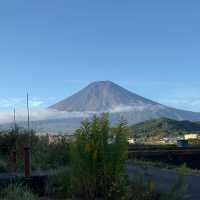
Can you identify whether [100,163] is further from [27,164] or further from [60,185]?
[27,164]

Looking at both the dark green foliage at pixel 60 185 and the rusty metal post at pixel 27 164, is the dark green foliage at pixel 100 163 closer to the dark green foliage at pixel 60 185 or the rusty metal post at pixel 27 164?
the dark green foliage at pixel 60 185

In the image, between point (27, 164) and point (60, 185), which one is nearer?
point (60, 185)

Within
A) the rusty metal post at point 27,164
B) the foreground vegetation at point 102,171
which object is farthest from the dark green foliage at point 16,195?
the rusty metal post at point 27,164

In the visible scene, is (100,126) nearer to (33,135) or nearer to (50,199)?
(50,199)

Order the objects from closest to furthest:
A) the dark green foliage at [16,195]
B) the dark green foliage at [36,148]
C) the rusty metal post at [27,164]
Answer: the dark green foliage at [16,195] < the rusty metal post at [27,164] < the dark green foliage at [36,148]

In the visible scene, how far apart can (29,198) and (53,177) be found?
2.56 meters

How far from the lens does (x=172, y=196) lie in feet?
32.6

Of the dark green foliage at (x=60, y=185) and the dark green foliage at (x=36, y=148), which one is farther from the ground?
the dark green foliage at (x=36, y=148)

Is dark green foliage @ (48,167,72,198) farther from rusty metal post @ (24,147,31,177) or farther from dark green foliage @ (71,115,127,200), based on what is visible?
rusty metal post @ (24,147,31,177)

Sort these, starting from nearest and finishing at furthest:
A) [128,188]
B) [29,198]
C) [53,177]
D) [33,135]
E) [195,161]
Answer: [29,198] < [128,188] < [53,177] < [33,135] < [195,161]

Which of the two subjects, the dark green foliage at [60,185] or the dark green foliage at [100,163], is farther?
the dark green foliage at [60,185]

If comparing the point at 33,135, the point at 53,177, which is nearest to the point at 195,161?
the point at 33,135

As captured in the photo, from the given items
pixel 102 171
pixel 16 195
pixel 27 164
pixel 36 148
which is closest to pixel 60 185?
pixel 102 171

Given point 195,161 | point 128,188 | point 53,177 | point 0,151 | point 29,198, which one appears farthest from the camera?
point 195,161
